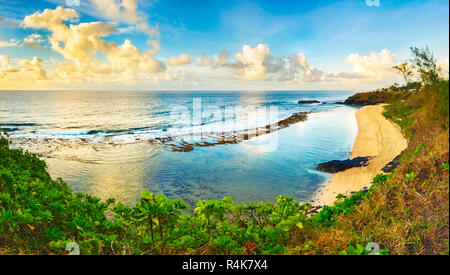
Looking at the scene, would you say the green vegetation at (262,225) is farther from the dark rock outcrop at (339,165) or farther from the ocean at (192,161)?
the dark rock outcrop at (339,165)

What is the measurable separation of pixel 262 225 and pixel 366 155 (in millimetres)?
16594

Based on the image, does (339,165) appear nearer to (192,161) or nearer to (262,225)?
(192,161)

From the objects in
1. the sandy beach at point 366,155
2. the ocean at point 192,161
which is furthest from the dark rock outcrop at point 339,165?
the ocean at point 192,161

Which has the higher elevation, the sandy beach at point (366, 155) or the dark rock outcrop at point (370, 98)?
the dark rock outcrop at point (370, 98)

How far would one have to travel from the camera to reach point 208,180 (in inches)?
562

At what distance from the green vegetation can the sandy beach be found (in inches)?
282

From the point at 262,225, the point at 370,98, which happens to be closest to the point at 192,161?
the point at 262,225

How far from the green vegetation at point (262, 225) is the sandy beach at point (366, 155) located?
23.5ft

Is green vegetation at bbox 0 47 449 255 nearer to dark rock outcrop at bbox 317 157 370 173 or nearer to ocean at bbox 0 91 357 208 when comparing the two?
ocean at bbox 0 91 357 208

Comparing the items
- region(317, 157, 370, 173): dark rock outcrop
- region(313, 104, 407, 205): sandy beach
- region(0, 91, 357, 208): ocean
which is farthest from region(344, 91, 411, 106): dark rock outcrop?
region(317, 157, 370, 173): dark rock outcrop

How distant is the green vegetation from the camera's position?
304 cm

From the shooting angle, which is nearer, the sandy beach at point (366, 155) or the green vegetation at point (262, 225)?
the green vegetation at point (262, 225)

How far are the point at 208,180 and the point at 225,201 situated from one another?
420 inches

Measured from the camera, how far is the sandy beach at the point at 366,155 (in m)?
12.1
